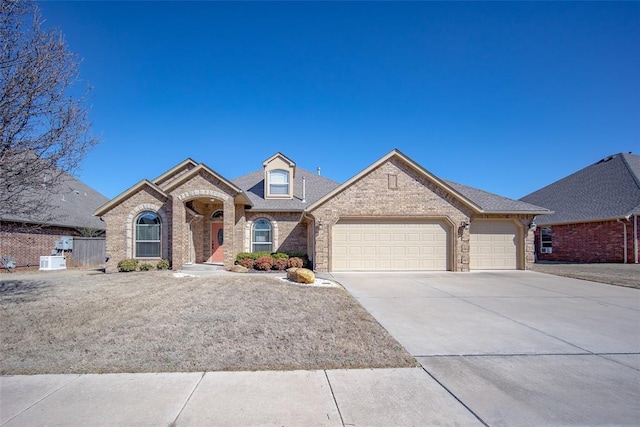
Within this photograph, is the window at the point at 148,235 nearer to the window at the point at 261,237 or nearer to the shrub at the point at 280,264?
the window at the point at 261,237

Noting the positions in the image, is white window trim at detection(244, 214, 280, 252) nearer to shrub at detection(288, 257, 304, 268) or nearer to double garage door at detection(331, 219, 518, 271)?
shrub at detection(288, 257, 304, 268)

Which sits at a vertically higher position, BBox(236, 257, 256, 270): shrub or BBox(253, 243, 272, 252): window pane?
BBox(253, 243, 272, 252): window pane

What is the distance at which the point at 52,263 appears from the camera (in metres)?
18.2

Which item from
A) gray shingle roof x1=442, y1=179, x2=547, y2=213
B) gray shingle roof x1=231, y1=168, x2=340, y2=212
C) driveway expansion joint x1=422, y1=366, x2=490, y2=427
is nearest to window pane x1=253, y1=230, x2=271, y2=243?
gray shingle roof x1=231, y1=168, x2=340, y2=212

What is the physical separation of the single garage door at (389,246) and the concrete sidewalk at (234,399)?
35.4 feet

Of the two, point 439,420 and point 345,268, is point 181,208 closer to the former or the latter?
point 345,268

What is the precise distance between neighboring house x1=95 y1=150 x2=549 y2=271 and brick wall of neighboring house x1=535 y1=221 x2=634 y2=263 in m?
8.01

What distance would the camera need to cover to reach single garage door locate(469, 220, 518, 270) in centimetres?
1609

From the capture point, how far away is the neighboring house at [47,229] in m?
17.0

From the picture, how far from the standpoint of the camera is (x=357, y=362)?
472 cm

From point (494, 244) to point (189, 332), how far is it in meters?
15.1

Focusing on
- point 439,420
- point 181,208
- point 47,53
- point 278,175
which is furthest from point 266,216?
point 439,420

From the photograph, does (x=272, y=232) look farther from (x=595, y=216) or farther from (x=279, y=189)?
(x=595, y=216)

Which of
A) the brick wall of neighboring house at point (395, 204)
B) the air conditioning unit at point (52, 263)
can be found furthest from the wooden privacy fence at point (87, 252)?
the brick wall of neighboring house at point (395, 204)
